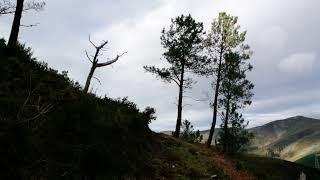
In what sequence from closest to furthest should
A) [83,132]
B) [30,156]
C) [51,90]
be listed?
[30,156]
[83,132]
[51,90]

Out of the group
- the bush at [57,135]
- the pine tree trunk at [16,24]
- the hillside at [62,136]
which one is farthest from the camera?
the pine tree trunk at [16,24]

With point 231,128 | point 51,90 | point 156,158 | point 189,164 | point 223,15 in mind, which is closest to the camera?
point 51,90

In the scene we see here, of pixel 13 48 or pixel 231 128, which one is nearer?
pixel 13 48

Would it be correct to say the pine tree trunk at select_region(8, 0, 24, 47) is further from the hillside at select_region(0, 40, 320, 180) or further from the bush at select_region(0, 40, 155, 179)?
the bush at select_region(0, 40, 155, 179)

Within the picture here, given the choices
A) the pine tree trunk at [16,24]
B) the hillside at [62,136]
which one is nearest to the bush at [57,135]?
the hillside at [62,136]

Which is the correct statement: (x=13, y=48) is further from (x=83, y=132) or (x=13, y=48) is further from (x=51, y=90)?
(x=83, y=132)

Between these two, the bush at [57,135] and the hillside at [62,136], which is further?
the hillside at [62,136]

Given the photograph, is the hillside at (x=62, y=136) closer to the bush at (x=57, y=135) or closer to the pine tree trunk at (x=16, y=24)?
the bush at (x=57, y=135)

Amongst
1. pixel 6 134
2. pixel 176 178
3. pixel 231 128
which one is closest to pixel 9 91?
pixel 6 134

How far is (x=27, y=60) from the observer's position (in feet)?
55.3

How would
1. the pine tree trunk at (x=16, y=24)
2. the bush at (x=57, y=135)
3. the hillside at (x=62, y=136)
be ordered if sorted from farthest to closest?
1. the pine tree trunk at (x=16, y=24)
2. the hillside at (x=62, y=136)
3. the bush at (x=57, y=135)

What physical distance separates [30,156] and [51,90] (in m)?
5.66

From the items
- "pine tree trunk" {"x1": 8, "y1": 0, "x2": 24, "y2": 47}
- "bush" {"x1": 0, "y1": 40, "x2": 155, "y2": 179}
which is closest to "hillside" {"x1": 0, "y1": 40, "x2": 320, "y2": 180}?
"bush" {"x1": 0, "y1": 40, "x2": 155, "y2": 179}

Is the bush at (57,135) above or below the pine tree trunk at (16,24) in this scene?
below
